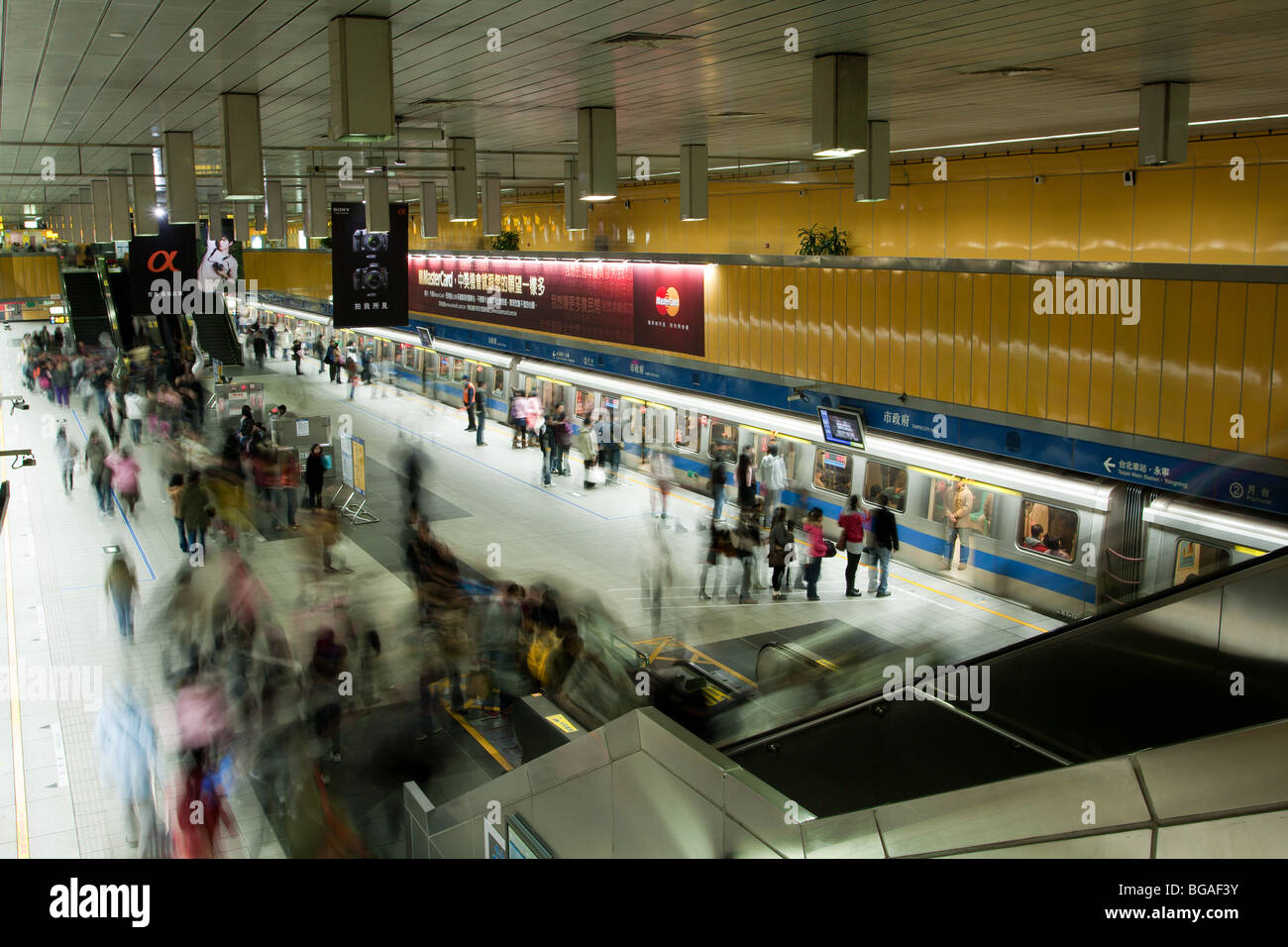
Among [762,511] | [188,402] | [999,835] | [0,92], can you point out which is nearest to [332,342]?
[188,402]

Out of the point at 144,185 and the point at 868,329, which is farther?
the point at 144,185

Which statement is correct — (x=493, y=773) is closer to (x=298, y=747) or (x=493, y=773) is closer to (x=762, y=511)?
(x=298, y=747)

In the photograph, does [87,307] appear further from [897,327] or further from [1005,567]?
[1005,567]

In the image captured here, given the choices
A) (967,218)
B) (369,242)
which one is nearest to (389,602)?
(369,242)

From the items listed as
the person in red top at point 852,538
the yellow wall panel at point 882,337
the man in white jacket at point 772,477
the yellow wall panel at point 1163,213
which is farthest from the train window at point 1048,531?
the man in white jacket at point 772,477

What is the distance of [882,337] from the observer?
13164 mm

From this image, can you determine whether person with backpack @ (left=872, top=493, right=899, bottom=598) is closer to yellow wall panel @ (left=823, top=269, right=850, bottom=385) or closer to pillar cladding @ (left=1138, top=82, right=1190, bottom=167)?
yellow wall panel @ (left=823, top=269, right=850, bottom=385)

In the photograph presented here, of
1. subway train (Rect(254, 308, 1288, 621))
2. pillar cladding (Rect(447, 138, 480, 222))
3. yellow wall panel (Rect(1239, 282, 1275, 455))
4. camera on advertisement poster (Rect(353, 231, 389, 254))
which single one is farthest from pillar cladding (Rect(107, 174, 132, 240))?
yellow wall panel (Rect(1239, 282, 1275, 455))

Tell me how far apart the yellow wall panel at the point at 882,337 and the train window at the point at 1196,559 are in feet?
13.2

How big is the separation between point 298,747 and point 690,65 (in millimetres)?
6402

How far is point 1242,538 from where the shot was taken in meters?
9.65

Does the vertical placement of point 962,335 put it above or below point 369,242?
below

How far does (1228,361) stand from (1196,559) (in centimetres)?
220

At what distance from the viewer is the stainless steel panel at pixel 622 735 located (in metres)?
4.90
